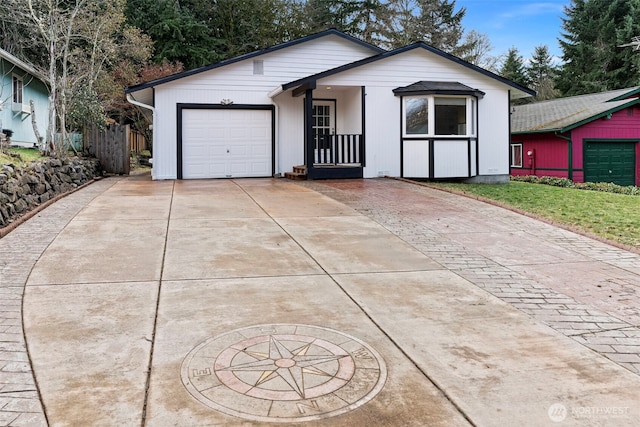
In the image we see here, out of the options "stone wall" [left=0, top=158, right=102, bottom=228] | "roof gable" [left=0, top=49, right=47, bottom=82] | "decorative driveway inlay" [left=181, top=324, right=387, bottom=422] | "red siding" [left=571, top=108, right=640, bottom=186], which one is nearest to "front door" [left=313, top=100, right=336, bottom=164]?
"stone wall" [left=0, top=158, right=102, bottom=228]

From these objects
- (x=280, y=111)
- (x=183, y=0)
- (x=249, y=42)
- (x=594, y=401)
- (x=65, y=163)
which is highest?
(x=183, y=0)

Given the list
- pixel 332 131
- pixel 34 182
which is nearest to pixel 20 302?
pixel 34 182

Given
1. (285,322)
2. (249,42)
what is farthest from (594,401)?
(249,42)

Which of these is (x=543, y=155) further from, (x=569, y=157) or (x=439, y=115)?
(x=439, y=115)

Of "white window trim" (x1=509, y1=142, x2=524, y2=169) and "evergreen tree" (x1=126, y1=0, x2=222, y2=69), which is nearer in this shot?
"white window trim" (x1=509, y1=142, x2=524, y2=169)

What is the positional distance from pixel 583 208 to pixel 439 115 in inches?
221

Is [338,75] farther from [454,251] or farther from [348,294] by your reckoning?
[348,294]

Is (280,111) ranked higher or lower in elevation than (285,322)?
higher

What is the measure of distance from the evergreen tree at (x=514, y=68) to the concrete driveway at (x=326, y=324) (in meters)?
36.4

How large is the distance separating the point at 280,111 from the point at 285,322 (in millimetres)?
13168

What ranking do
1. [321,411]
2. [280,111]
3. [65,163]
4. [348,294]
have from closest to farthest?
[321,411], [348,294], [65,163], [280,111]

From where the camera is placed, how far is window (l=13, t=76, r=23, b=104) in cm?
1934

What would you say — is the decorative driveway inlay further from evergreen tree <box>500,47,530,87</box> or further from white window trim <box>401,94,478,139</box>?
evergreen tree <box>500,47,530,87</box>

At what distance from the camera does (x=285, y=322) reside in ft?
13.4
